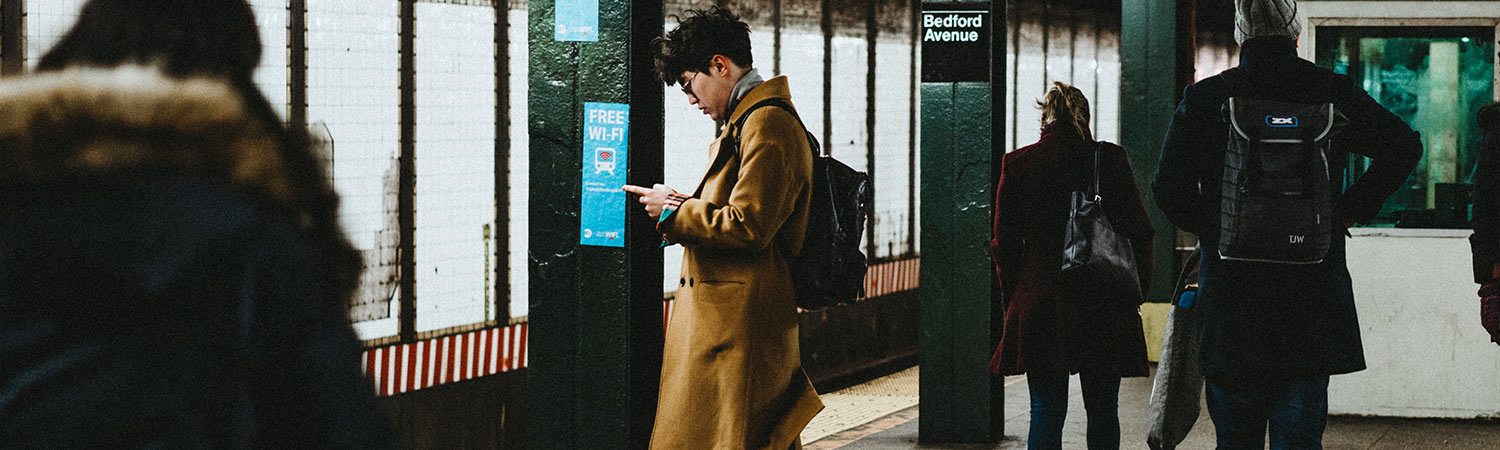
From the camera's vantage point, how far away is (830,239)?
13.8 ft

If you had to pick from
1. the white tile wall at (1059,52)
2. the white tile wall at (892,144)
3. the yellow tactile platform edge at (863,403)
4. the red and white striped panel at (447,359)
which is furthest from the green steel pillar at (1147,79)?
the red and white striped panel at (447,359)

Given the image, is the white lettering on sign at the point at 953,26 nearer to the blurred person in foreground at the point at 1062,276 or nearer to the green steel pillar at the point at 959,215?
the green steel pillar at the point at 959,215

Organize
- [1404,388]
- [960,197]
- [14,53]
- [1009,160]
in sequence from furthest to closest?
1. [1404,388]
2. [960,197]
3. [1009,160]
4. [14,53]

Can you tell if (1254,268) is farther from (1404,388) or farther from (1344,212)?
(1404,388)

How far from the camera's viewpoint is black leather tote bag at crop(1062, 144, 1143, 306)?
520 centimetres

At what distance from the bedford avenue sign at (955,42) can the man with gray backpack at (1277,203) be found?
2617 millimetres

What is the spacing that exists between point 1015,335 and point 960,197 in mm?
1510

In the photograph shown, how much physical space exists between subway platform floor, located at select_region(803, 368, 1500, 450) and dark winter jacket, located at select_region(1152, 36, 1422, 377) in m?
2.96

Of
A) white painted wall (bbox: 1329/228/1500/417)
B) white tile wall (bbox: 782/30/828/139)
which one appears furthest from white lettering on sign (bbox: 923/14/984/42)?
white tile wall (bbox: 782/30/828/139)

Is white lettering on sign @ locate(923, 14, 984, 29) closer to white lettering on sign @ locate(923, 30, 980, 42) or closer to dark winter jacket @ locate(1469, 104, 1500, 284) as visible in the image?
white lettering on sign @ locate(923, 30, 980, 42)

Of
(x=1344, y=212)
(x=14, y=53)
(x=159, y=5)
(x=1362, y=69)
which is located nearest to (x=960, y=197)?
(x=1362, y=69)

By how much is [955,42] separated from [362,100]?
7.75ft

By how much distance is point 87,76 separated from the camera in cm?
153

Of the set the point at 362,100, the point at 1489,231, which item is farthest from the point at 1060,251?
the point at 362,100
